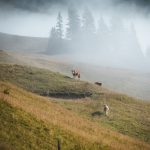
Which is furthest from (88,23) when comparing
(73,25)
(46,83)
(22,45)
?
(46,83)

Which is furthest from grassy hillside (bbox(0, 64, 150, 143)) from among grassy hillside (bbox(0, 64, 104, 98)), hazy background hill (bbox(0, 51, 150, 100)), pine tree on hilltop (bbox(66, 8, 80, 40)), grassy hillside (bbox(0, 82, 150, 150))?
pine tree on hilltop (bbox(66, 8, 80, 40))

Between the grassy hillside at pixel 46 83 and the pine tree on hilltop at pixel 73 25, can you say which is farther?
the pine tree on hilltop at pixel 73 25

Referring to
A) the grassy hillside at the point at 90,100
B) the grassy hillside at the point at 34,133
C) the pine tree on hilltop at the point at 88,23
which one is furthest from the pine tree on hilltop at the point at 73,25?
the grassy hillside at the point at 34,133

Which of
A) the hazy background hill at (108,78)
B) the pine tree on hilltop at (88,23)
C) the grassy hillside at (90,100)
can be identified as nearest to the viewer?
the grassy hillside at (90,100)

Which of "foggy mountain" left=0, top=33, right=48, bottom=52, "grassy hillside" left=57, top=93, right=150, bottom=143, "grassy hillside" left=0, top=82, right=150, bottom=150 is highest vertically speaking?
"foggy mountain" left=0, top=33, right=48, bottom=52

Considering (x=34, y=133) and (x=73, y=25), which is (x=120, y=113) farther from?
(x=73, y=25)

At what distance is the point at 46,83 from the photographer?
2424 inches

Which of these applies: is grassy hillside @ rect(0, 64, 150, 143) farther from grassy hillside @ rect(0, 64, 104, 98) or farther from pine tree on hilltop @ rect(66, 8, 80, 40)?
pine tree on hilltop @ rect(66, 8, 80, 40)

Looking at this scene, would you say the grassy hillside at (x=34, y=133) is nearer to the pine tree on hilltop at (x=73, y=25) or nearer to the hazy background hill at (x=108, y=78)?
the hazy background hill at (x=108, y=78)

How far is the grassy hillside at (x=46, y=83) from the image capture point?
56469 mm

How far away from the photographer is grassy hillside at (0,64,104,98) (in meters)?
56.5

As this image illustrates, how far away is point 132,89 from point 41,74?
28336 millimetres

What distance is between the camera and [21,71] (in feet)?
225

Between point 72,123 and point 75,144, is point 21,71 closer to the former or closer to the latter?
point 72,123
